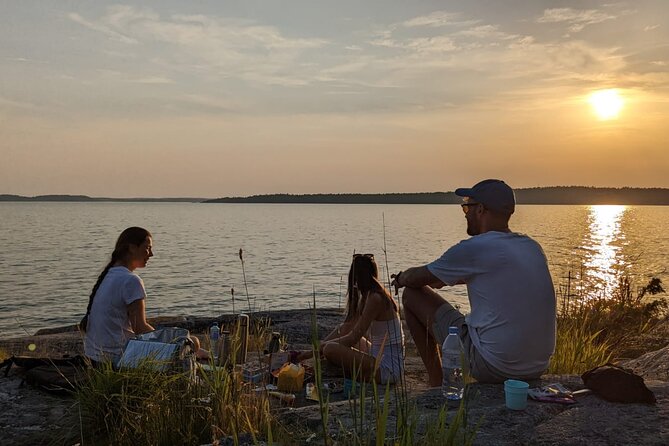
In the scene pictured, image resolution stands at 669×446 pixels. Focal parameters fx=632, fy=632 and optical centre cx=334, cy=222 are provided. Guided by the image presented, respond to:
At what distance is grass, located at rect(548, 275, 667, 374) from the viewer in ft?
21.7

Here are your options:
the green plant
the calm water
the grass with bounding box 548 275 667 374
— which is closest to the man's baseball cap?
the grass with bounding box 548 275 667 374

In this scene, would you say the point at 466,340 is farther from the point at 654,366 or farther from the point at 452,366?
the point at 654,366

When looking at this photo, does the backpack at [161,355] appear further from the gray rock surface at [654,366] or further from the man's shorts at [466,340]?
the gray rock surface at [654,366]

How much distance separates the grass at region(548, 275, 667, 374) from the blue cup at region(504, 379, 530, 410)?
2.25m

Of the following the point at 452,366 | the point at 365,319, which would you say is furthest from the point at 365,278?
the point at 452,366

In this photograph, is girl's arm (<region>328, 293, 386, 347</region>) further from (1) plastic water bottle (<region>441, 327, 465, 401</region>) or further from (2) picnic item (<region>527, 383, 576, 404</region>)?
(2) picnic item (<region>527, 383, 576, 404</region>)

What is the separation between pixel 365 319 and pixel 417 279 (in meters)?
1.07

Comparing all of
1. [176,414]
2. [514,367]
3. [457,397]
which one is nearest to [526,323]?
[514,367]

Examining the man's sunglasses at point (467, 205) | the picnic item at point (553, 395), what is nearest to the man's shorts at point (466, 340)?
the picnic item at point (553, 395)

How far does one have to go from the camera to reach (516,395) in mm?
4254

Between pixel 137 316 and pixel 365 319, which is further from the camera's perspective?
pixel 365 319

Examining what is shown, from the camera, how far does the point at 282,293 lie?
77.7 ft

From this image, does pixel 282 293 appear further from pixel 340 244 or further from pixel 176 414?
pixel 340 244

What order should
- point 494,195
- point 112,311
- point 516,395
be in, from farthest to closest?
1. point 112,311
2. point 494,195
3. point 516,395
